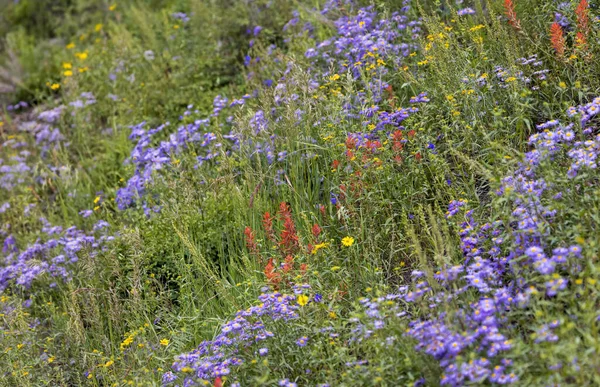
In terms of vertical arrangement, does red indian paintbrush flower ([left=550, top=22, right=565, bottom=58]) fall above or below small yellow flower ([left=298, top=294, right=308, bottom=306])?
above

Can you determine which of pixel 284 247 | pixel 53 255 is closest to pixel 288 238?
pixel 284 247

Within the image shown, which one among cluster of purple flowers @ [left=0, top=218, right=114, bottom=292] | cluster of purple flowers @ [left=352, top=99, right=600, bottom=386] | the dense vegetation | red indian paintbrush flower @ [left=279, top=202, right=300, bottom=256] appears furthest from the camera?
cluster of purple flowers @ [left=0, top=218, right=114, bottom=292]

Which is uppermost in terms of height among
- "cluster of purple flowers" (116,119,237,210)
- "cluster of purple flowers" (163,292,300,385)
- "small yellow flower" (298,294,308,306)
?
"cluster of purple flowers" (116,119,237,210)

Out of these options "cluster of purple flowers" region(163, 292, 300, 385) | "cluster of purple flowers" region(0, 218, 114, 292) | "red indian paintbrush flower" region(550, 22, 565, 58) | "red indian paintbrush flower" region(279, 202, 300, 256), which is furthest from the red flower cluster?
"red indian paintbrush flower" region(550, 22, 565, 58)

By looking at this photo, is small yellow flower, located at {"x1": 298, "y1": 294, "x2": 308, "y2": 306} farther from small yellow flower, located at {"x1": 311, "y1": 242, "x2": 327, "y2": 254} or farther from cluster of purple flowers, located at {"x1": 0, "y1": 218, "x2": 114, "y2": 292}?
cluster of purple flowers, located at {"x1": 0, "y1": 218, "x2": 114, "y2": 292}

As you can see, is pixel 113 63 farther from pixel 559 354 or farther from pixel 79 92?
pixel 559 354

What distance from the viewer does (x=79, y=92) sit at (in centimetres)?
674

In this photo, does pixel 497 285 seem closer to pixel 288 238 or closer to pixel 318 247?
pixel 318 247

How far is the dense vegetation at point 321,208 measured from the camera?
2793mm

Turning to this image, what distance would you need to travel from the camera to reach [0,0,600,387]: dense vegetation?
2793mm

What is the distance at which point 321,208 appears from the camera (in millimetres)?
3883

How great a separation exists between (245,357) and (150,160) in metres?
2.42

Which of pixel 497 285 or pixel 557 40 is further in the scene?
pixel 557 40

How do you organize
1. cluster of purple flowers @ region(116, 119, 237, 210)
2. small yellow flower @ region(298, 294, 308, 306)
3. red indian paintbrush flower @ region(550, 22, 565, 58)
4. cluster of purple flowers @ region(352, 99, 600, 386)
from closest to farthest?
cluster of purple flowers @ region(352, 99, 600, 386)
small yellow flower @ region(298, 294, 308, 306)
red indian paintbrush flower @ region(550, 22, 565, 58)
cluster of purple flowers @ region(116, 119, 237, 210)
